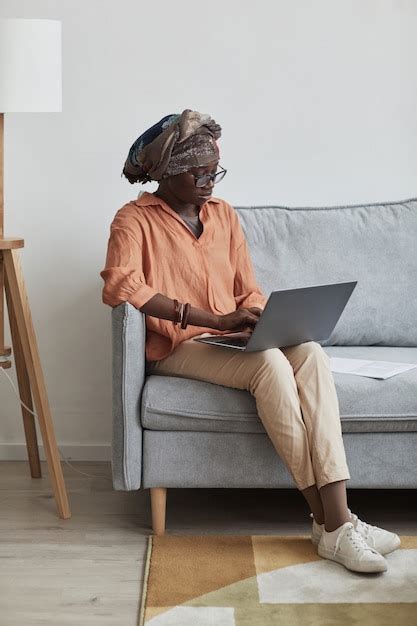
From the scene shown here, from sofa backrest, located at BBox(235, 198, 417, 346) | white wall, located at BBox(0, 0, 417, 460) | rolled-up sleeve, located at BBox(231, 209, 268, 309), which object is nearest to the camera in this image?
rolled-up sleeve, located at BBox(231, 209, 268, 309)

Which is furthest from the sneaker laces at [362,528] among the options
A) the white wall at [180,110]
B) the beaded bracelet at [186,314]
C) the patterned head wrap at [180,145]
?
the white wall at [180,110]

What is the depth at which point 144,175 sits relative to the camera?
9.97 ft

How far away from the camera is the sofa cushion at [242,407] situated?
2758 mm

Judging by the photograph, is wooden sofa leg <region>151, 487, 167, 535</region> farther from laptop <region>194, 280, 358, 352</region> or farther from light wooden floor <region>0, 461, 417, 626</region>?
laptop <region>194, 280, 358, 352</region>

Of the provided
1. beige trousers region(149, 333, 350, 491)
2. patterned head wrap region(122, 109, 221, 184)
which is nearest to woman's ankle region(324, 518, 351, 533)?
beige trousers region(149, 333, 350, 491)

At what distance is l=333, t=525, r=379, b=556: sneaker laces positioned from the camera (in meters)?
2.52

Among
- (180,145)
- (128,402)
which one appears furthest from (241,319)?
(180,145)

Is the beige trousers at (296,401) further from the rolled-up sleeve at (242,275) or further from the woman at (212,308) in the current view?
the rolled-up sleeve at (242,275)

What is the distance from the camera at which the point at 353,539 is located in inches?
99.7

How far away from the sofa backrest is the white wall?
0.97 feet

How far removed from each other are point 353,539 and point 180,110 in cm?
179

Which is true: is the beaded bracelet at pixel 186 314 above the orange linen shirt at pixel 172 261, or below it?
below

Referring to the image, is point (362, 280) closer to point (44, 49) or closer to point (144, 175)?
point (144, 175)

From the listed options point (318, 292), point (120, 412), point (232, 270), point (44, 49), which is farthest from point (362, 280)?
point (44, 49)
